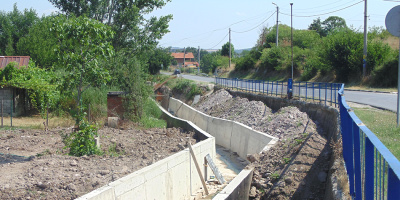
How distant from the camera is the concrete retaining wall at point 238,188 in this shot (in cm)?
934

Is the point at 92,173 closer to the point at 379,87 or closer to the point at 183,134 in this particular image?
the point at 183,134

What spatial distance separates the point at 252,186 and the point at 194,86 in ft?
110

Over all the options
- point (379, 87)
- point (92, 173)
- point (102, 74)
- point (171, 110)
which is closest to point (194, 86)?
point (171, 110)

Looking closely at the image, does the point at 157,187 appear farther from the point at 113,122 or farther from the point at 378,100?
the point at 378,100

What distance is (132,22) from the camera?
30.4m

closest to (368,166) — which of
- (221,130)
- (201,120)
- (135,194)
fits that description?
(135,194)

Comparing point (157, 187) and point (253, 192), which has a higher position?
point (157, 187)

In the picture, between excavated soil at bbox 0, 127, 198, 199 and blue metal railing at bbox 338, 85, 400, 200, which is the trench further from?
blue metal railing at bbox 338, 85, 400, 200

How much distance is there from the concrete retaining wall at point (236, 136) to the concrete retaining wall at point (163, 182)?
295 cm

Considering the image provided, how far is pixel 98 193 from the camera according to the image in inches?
301

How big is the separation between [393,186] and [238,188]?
23.6ft

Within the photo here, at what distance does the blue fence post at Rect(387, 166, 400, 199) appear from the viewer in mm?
2858

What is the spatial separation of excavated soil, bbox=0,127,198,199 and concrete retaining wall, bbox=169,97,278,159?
8.24 feet

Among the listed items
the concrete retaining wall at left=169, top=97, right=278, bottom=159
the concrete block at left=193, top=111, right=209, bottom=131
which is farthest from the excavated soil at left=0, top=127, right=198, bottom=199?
the concrete block at left=193, top=111, right=209, bottom=131
